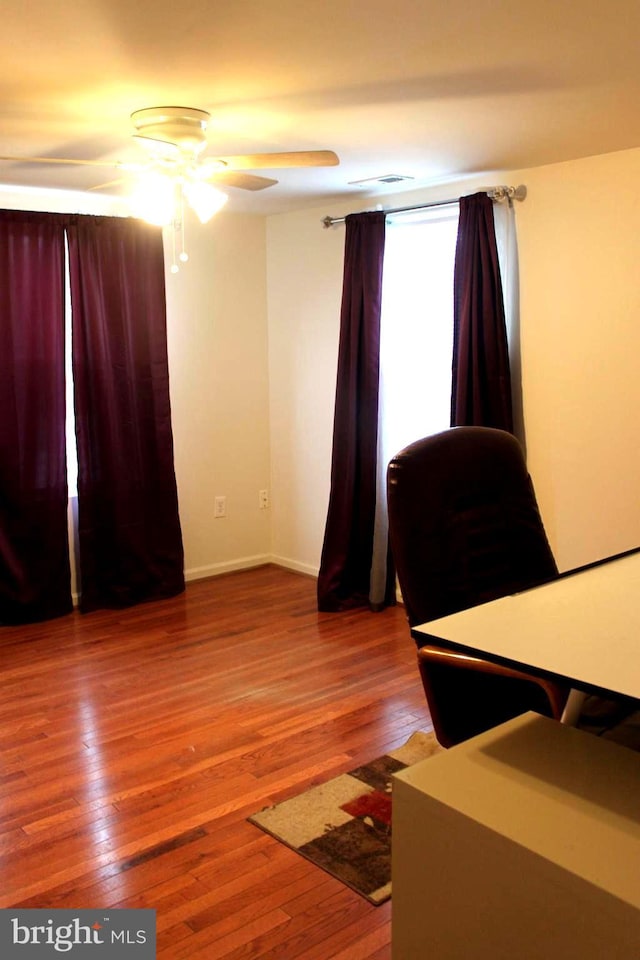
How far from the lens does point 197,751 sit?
9.89ft

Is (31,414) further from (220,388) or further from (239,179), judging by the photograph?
(239,179)

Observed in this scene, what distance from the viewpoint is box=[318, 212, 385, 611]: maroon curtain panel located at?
4480 mm

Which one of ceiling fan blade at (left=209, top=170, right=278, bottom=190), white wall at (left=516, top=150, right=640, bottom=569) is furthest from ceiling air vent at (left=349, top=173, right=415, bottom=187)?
ceiling fan blade at (left=209, top=170, right=278, bottom=190)

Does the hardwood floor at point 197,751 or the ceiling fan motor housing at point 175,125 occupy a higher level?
the ceiling fan motor housing at point 175,125

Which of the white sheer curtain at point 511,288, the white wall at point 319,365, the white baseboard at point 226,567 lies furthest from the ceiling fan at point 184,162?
the white baseboard at point 226,567

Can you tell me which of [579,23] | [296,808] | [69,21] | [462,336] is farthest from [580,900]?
[462,336]

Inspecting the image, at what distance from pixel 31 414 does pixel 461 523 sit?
2922mm

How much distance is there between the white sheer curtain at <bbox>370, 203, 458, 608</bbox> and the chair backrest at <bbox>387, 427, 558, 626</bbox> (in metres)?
2.10

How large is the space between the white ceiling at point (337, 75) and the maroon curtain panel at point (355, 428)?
31.2 inches

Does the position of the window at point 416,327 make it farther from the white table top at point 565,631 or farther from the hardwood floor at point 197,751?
the white table top at point 565,631

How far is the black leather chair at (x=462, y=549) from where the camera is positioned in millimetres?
2043

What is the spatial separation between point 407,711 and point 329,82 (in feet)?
7.45

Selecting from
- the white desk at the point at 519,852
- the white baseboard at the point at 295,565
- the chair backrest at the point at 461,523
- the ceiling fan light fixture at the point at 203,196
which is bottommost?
the white baseboard at the point at 295,565

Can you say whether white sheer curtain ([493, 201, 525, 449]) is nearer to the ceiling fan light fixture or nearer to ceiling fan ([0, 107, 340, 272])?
ceiling fan ([0, 107, 340, 272])
